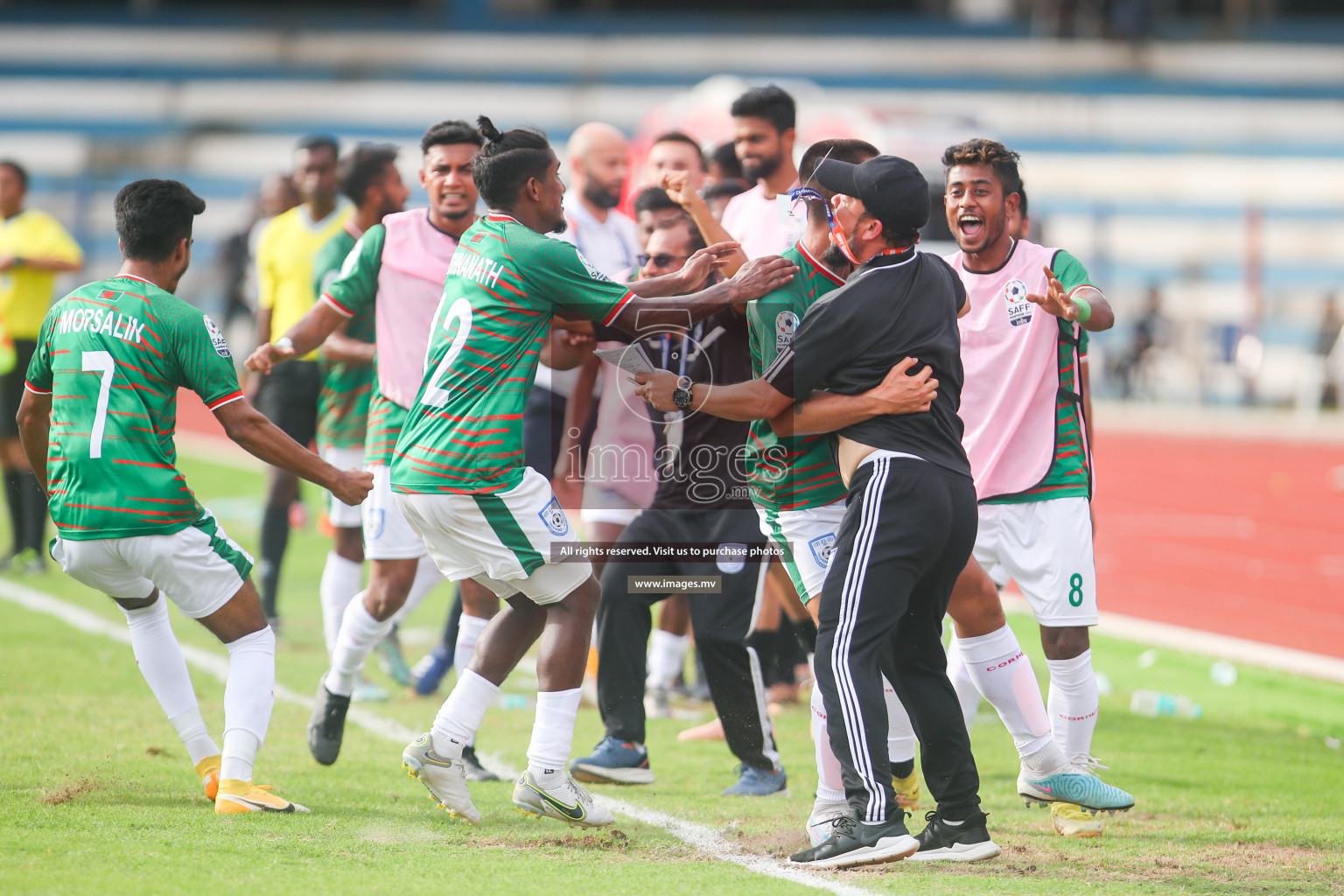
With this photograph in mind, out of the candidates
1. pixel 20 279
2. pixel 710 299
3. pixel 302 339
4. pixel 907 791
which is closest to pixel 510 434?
pixel 710 299

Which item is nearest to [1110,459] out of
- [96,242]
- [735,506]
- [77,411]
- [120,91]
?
[735,506]

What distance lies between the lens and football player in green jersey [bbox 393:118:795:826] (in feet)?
15.6

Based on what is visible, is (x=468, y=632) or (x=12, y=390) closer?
(x=468, y=632)

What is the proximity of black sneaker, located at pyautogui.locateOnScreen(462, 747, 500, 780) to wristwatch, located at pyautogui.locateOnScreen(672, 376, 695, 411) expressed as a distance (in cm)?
187

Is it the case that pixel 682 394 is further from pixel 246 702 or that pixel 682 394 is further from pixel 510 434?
pixel 246 702

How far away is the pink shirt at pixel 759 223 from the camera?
6305 mm

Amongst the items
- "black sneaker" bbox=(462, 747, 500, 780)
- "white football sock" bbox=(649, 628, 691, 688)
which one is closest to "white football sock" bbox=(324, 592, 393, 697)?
"black sneaker" bbox=(462, 747, 500, 780)

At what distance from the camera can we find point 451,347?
4793 mm

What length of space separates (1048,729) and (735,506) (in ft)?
4.81

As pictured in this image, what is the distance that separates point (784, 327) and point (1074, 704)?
1812 mm

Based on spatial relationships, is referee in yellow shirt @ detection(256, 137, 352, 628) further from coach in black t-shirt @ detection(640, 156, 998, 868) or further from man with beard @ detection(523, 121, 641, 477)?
coach in black t-shirt @ detection(640, 156, 998, 868)

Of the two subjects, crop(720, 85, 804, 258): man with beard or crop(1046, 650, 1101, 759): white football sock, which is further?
crop(720, 85, 804, 258): man with beard

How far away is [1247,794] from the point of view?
5.62 metres

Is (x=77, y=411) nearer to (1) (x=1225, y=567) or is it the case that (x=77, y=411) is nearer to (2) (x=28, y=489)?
(2) (x=28, y=489)
